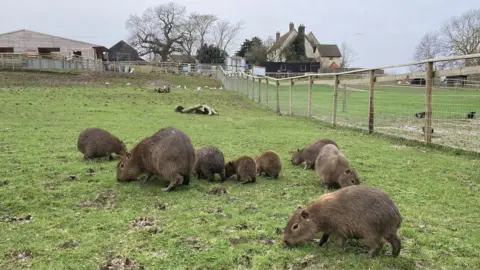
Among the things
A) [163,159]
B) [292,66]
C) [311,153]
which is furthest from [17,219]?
[292,66]

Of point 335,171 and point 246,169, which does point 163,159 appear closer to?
point 246,169

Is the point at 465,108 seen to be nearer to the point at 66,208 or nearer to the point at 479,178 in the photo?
the point at 479,178

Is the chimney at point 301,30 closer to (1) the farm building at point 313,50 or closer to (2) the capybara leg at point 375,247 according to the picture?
(1) the farm building at point 313,50

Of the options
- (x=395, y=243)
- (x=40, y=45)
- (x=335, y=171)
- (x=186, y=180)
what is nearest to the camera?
(x=395, y=243)

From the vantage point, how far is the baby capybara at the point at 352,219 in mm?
3475

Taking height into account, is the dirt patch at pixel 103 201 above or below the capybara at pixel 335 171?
below

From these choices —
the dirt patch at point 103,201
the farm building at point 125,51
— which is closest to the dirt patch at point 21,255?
the dirt patch at point 103,201

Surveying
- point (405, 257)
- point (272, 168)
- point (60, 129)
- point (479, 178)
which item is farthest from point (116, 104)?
point (405, 257)

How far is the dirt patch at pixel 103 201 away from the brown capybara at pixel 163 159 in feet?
1.85

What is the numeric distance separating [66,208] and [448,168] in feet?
18.2

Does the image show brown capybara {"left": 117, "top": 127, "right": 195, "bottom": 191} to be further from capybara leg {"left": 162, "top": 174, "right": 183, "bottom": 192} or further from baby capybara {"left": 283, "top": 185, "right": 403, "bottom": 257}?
baby capybara {"left": 283, "top": 185, "right": 403, "bottom": 257}

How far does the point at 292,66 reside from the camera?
233ft

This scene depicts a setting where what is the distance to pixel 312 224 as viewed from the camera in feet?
12.1

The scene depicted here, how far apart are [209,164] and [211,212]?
1.50 m
